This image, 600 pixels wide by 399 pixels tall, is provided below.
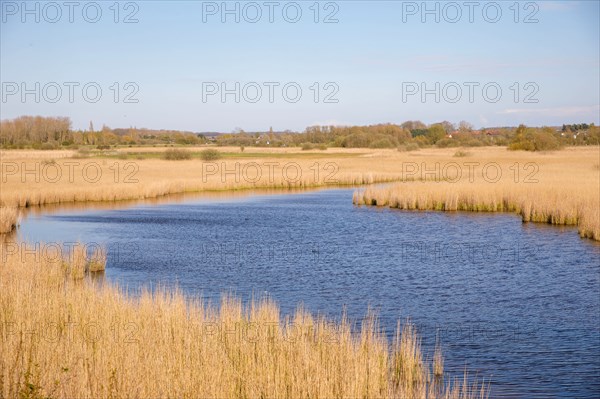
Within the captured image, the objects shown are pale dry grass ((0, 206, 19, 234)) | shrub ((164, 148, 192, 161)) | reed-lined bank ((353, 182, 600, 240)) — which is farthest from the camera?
shrub ((164, 148, 192, 161))

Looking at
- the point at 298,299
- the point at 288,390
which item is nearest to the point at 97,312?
the point at 288,390

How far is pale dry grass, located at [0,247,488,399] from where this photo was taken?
7.57m

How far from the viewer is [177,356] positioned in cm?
843

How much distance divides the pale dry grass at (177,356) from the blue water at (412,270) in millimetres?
1872

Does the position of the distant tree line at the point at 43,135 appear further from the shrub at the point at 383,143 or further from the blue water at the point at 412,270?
the blue water at the point at 412,270

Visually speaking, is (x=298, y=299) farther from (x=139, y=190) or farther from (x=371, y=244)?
(x=139, y=190)

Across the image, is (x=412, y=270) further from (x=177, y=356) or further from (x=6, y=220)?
(x=6, y=220)

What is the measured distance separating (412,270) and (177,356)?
446 inches

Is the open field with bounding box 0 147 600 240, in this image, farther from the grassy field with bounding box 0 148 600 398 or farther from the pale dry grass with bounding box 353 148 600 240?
the grassy field with bounding box 0 148 600 398

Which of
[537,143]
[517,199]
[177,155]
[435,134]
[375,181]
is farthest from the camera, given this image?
[435,134]

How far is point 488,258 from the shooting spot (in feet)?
68.5

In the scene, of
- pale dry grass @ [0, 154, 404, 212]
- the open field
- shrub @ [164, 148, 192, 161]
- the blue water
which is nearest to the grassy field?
the blue water

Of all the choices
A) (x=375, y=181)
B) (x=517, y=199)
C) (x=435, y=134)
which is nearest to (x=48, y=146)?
(x=375, y=181)

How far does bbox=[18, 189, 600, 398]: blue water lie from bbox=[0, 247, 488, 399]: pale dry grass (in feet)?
6.14
